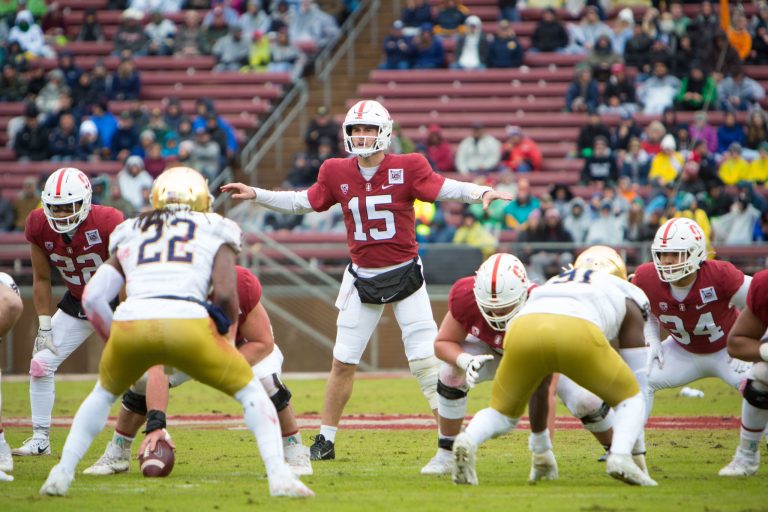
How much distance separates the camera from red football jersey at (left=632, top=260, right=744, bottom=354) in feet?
26.7

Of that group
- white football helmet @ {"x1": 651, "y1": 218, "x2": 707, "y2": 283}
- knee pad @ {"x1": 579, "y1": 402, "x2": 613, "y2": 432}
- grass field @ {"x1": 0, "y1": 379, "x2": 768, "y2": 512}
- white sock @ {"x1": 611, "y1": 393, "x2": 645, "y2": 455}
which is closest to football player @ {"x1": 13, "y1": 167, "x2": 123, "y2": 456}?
grass field @ {"x1": 0, "y1": 379, "x2": 768, "y2": 512}

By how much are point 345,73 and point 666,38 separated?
5.50m

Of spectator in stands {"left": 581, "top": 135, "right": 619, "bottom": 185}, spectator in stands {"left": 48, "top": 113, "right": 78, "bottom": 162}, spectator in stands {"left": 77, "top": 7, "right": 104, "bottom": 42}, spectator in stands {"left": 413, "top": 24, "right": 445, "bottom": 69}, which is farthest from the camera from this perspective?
spectator in stands {"left": 77, "top": 7, "right": 104, "bottom": 42}

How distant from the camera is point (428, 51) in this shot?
20.1 metres

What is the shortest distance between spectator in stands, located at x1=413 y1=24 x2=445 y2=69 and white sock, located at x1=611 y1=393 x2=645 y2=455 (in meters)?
14.5

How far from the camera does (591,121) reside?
1788 cm

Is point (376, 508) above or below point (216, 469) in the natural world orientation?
above

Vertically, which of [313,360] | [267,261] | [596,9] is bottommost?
[313,360]

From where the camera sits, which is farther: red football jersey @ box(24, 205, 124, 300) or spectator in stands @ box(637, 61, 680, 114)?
spectator in stands @ box(637, 61, 680, 114)

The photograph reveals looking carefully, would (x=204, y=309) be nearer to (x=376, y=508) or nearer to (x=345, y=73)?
(x=376, y=508)

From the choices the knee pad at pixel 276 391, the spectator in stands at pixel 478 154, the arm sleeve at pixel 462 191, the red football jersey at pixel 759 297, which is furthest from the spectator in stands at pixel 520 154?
the knee pad at pixel 276 391

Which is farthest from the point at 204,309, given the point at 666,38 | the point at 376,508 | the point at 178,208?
the point at 666,38

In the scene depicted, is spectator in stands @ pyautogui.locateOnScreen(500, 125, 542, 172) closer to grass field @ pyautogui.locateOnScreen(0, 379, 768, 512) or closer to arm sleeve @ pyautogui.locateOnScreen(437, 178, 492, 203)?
grass field @ pyautogui.locateOnScreen(0, 379, 768, 512)

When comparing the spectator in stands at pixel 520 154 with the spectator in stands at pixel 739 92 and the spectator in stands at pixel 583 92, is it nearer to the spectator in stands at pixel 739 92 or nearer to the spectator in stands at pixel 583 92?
the spectator in stands at pixel 583 92
